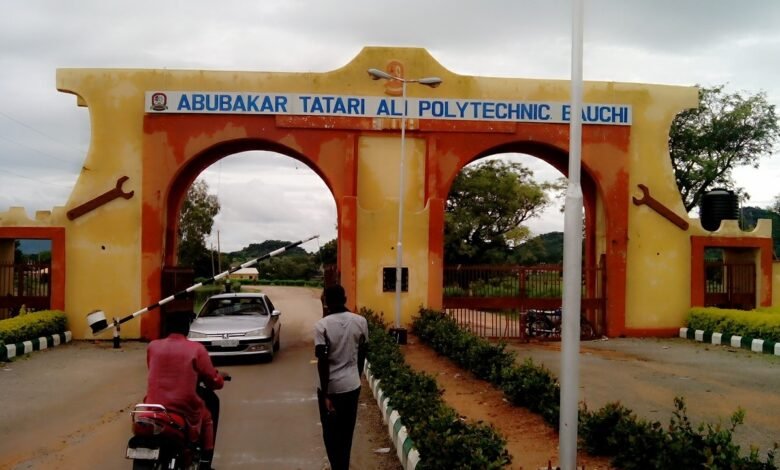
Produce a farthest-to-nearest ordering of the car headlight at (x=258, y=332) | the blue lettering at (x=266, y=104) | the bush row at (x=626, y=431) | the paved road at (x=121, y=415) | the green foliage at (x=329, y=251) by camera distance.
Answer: the green foliage at (x=329, y=251), the blue lettering at (x=266, y=104), the car headlight at (x=258, y=332), the paved road at (x=121, y=415), the bush row at (x=626, y=431)

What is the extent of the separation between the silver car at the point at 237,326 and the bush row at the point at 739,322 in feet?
35.2

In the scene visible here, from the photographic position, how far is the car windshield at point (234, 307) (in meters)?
15.4

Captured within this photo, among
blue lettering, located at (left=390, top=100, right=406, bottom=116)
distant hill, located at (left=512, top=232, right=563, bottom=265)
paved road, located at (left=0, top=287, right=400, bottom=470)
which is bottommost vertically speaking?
paved road, located at (left=0, top=287, right=400, bottom=470)

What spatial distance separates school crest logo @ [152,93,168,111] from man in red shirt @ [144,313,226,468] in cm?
1363

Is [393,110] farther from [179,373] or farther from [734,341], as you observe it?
[179,373]

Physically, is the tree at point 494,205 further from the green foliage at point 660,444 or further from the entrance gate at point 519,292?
the green foliage at point 660,444

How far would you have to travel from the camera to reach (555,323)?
64.2 ft

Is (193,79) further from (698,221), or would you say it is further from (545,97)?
(698,221)

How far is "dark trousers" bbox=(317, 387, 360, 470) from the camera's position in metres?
6.16

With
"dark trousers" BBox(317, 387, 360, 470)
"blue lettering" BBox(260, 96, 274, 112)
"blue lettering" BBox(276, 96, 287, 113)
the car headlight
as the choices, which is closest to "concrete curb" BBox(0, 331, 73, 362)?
the car headlight

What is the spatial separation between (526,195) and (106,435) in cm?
4025

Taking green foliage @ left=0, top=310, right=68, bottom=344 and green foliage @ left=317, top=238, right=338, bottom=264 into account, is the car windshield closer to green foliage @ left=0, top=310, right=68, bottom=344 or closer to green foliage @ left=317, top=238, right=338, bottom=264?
green foliage @ left=0, top=310, right=68, bottom=344

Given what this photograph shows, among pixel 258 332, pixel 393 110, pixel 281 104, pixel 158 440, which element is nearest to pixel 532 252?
pixel 393 110

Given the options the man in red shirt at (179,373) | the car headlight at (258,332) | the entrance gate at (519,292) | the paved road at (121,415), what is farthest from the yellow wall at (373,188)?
the man in red shirt at (179,373)
